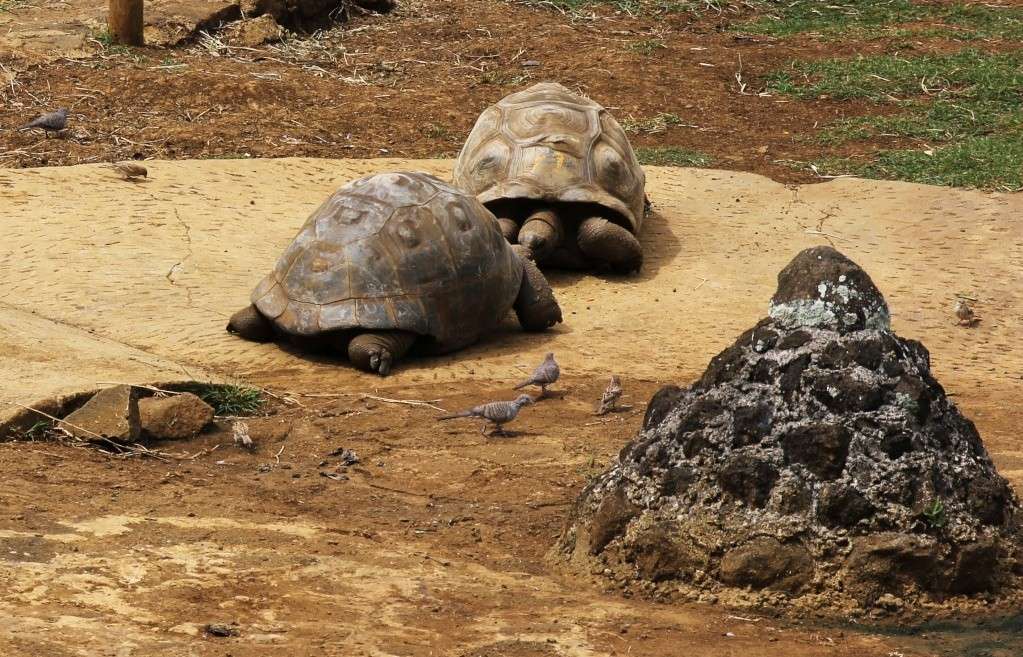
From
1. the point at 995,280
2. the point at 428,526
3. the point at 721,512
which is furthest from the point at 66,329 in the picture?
the point at 995,280

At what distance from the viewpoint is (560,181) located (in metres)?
10.2

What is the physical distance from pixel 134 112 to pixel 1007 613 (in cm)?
1016

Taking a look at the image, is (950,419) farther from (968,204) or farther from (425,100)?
(425,100)

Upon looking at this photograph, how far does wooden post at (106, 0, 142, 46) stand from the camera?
47.9 ft

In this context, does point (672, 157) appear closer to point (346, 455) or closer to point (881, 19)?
point (881, 19)

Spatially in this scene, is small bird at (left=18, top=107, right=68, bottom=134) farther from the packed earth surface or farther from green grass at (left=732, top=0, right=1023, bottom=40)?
green grass at (left=732, top=0, right=1023, bottom=40)

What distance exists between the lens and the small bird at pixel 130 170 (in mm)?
10562

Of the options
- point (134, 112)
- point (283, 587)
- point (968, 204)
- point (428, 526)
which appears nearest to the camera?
point (283, 587)

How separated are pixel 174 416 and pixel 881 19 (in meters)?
14.1

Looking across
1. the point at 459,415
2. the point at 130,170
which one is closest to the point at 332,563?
the point at 459,415

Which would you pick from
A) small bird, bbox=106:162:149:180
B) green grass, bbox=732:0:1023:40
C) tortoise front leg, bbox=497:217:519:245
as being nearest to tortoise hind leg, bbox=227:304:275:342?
tortoise front leg, bbox=497:217:519:245

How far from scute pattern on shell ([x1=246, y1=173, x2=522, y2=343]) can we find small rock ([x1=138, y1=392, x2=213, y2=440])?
1.49 metres

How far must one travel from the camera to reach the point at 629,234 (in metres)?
9.93

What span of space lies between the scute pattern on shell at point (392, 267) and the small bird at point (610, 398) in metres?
1.28
